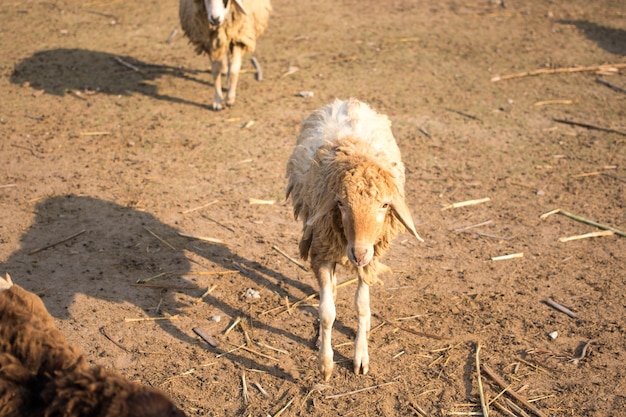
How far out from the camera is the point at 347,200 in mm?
4652

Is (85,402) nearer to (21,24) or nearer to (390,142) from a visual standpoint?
(390,142)

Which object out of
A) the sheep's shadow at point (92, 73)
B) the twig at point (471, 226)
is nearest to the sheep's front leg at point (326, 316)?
the twig at point (471, 226)

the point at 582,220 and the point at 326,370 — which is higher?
the point at 326,370

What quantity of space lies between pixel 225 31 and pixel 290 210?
344 centimetres

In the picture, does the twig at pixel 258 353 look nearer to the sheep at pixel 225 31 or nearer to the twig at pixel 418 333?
the twig at pixel 418 333

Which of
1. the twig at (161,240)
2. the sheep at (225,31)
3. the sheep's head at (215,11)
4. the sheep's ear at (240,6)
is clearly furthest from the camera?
the sheep at (225,31)

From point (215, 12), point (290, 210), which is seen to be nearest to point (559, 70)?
point (215, 12)

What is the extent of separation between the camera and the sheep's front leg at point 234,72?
992 centimetres

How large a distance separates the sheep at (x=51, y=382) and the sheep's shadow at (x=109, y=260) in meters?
2.17

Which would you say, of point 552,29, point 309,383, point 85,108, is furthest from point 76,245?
point 552,29

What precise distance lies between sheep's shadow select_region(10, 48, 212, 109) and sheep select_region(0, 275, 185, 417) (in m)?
6.99

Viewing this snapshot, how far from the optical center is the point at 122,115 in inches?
382

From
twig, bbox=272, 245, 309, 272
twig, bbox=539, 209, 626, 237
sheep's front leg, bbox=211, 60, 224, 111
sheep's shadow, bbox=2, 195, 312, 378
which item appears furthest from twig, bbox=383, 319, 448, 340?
sheep's front leg, bbox=211, 60, 224, 111

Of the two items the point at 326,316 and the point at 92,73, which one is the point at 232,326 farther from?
the point at 92,73
